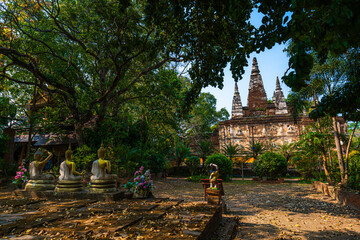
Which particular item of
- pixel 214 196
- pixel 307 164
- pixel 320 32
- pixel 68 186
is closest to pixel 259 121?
pixel 307 164

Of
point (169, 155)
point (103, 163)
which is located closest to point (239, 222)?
point (103, 163)

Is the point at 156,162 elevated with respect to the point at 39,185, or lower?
elevated

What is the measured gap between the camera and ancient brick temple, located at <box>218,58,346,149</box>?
79.9 ft

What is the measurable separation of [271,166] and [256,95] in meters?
14.0

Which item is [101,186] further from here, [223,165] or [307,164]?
[223,165]

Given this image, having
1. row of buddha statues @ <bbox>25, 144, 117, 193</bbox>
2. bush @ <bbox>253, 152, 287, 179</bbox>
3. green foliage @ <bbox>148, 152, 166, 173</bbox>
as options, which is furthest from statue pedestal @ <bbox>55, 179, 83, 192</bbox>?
bush @ <bbox>253, 152, 287, 179</bbox>

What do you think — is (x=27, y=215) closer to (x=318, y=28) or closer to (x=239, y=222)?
(x=239, y=222)

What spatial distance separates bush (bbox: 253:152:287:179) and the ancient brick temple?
763cm

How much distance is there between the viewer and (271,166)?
15445 mm

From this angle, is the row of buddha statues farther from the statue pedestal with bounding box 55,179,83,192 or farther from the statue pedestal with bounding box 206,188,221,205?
the statue pedestal with bounding box 206,188,221,205

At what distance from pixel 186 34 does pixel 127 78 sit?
937 cm

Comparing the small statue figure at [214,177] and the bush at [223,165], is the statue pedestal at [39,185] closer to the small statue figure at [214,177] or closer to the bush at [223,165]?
the small statue figure at [214,177]

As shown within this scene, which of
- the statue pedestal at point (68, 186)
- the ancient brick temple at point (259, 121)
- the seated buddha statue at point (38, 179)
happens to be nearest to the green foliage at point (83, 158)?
the seated buddha statue at point (38, 179)

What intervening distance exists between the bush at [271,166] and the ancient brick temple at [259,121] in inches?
300
